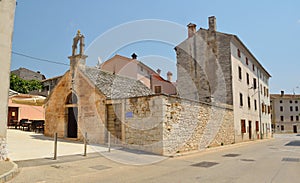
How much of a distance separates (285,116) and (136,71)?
147 ft

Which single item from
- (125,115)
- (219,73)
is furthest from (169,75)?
(125,115)

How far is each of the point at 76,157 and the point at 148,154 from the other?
327 centimetres

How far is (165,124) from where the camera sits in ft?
37.1

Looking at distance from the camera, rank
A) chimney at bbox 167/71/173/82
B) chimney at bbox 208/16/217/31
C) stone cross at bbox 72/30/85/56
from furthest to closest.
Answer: chimney at bbox 167/71/173/82
chimney at bbox 208/16/217/31
stone cross at bbox 72/30/85/56

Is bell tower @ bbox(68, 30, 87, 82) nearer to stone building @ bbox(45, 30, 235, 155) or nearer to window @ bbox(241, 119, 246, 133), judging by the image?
stone building @ bbox(45, 30, 235, 155)

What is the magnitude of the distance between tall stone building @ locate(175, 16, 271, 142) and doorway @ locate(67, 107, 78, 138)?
10708mm

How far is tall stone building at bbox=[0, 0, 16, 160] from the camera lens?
7.91 m

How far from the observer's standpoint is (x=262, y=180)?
6.07 metres

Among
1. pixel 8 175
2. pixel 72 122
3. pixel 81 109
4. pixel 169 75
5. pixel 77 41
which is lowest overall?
pixel 8 175

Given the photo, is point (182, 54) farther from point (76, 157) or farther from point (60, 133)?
point (76, 157)

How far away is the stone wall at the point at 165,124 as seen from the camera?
11.3 metres

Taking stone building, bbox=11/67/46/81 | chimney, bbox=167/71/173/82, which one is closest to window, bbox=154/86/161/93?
chimney, bbox=167/71/173/82

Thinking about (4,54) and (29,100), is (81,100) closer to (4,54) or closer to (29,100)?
(29,100)

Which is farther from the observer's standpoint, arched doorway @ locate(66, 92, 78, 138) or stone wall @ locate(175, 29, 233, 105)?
stone wall @ locate(175, 29, 233, 105)
